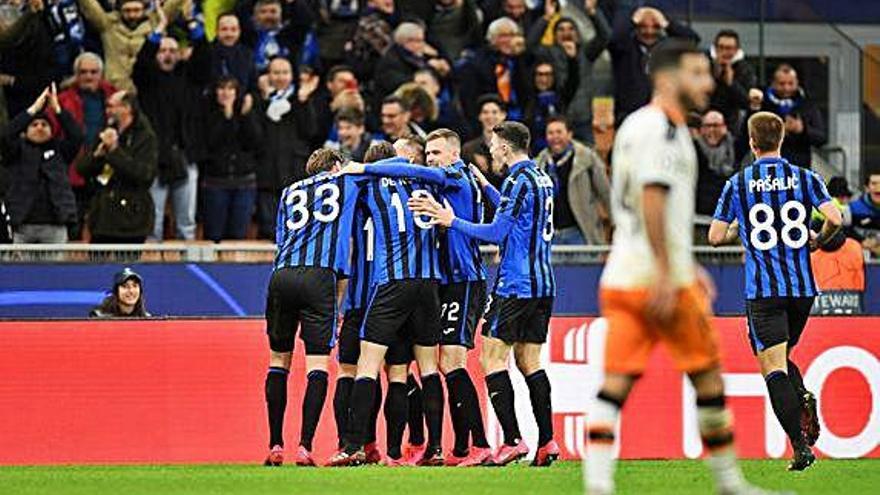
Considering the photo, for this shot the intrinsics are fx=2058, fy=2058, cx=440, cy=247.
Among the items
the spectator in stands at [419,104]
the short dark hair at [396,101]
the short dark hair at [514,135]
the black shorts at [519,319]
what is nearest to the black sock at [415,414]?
the black shorts at [519,319]

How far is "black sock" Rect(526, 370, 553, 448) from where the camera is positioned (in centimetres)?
1413

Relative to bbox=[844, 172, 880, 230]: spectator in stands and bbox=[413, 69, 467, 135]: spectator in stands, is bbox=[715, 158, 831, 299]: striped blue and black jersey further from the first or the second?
bbox=[844, 172, 880, 230]: spectator in stands

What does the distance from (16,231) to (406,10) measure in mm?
4961

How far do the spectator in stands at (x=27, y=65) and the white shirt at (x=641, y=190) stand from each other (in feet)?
Result: 34.5

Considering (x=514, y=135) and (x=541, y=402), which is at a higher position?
(x=514, y=135)

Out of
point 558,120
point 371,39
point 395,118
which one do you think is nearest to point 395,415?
point 395,118

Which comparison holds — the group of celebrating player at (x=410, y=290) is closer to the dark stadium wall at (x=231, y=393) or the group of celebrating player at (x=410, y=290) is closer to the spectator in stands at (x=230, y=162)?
the dark stadium wall at (x=231, y=393)

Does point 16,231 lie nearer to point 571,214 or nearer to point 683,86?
point 571,214

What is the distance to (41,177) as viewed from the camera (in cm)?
1817

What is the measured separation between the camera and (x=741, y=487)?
942 cm

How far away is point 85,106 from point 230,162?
1426 mm

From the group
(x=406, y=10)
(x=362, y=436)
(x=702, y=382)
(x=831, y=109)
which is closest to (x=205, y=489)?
(x=362, y=436)

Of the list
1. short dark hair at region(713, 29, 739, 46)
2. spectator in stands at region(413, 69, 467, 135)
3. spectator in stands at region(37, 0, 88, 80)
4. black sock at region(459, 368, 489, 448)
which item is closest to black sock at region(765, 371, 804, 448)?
black sock at region(459, 368, 489, 448)

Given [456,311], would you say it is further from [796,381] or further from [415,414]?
[796,381]
